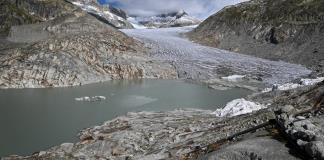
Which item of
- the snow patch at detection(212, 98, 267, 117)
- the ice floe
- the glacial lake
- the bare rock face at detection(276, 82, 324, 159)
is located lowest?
the glacial lake

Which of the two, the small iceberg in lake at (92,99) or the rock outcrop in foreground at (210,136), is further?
the small iceberg in lake at (92,99)

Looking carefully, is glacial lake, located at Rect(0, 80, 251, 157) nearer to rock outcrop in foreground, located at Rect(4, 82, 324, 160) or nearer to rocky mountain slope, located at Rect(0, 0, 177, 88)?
rock outcrop in foreground, located at Rect(4, 82, 324, 160)

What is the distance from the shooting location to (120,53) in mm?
49875

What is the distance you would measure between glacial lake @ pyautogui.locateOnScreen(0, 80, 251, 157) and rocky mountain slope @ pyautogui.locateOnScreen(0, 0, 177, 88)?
216 centimetres

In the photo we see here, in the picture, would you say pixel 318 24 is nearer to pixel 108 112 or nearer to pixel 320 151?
pixel 108 112

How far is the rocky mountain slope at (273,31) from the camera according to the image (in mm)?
50188

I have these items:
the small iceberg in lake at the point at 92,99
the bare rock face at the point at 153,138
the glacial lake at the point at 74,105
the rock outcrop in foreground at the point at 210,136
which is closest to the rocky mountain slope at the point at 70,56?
the glacial lake at the point at 74,105

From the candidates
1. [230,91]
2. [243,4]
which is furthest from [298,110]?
[243,4]

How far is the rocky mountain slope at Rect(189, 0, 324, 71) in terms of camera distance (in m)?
50.2

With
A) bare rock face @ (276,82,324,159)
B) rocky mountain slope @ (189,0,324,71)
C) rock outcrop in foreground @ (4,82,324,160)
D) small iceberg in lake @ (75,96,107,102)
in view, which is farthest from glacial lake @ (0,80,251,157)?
rocky mountain slope @ (189,0,324,71)

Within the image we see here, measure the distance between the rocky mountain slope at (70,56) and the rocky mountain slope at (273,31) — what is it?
12.6 m

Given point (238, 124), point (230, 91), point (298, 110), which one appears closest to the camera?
point (298, 110)

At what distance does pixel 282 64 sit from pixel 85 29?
901 inches

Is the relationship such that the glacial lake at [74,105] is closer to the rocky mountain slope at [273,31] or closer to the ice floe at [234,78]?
the ice floe at [234,78]
